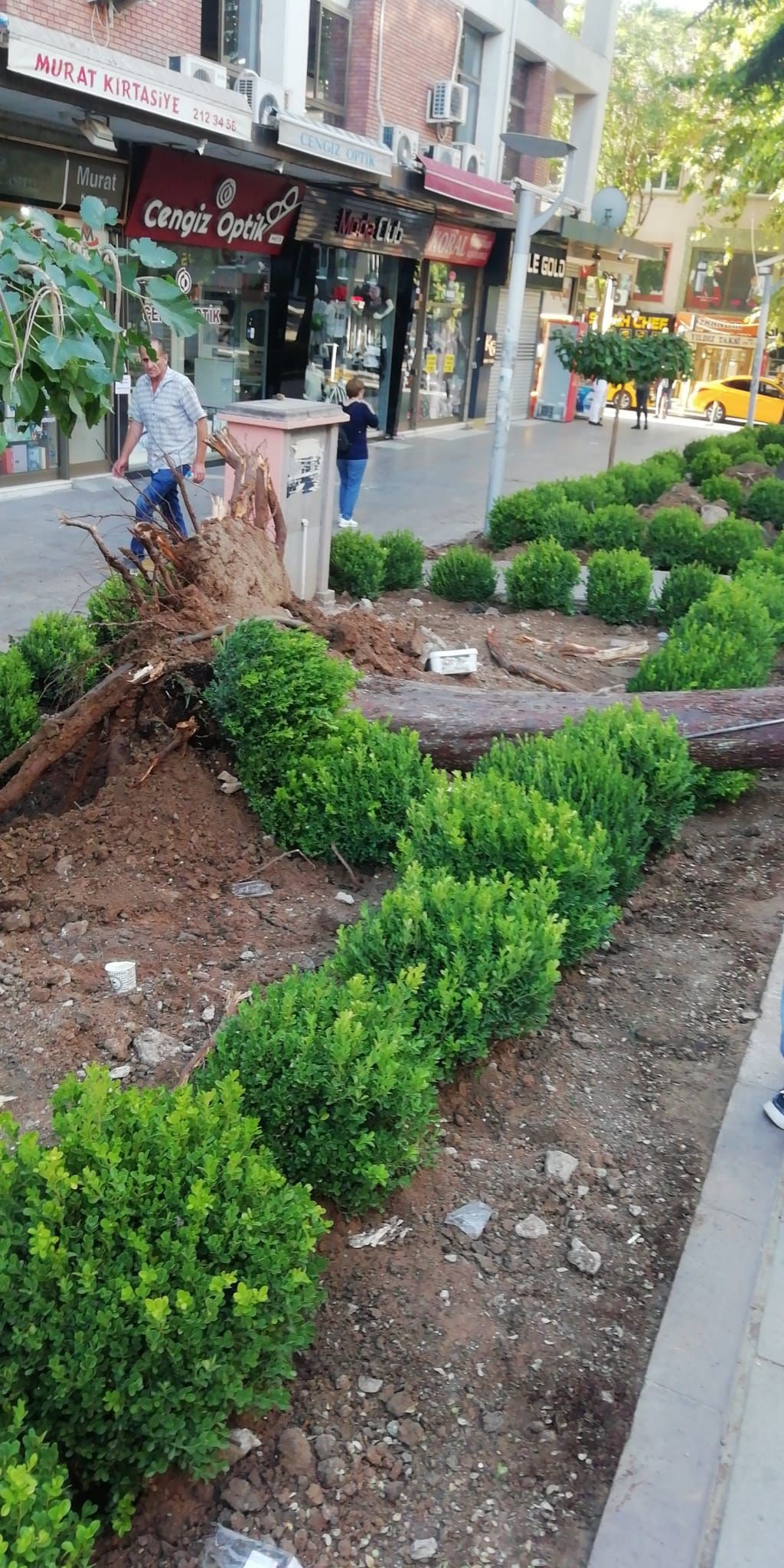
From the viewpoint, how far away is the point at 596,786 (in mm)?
4457

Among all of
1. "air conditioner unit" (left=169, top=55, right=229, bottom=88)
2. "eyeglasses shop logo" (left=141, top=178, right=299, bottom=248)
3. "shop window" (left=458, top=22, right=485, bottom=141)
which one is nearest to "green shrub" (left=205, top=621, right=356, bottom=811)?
"air conditioner unit" (left=169, top=55, right=229, bottom=88)

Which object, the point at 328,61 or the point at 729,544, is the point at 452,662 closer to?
the point at 729,544

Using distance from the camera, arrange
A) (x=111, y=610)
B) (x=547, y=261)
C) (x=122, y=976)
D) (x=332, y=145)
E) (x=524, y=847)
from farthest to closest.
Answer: (x=547, y=261) < (x=332, y=145) < (x=111, y=610) < (x=524, y=847) < (x=122, y=976)

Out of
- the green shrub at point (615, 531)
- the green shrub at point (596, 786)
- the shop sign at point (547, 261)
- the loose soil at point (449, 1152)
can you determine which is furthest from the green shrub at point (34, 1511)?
the shop sign at point (547, 261)

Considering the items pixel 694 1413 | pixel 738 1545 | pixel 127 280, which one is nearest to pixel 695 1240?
pixel 694 1413

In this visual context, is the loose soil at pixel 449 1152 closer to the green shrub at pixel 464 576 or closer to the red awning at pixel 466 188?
the green shrub at pixel 464 576

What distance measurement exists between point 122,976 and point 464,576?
20.6 ft

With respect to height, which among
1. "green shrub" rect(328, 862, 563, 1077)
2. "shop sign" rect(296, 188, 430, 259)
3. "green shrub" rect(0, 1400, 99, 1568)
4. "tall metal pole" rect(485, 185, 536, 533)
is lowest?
"green shrub" rect(0, 1400, 99, 1568)

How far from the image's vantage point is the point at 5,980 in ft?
12.6

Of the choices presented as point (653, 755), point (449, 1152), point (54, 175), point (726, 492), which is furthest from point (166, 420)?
point (726, 492)

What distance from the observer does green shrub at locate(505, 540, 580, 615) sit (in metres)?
9.32

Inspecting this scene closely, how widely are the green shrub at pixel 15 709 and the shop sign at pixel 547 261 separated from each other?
74.3 feet

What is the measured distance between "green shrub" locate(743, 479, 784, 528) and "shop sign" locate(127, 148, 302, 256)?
7.25 metres

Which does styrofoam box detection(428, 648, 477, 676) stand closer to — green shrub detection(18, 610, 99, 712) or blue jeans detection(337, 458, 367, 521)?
green shrub detection(18, 610, 99, 712)
